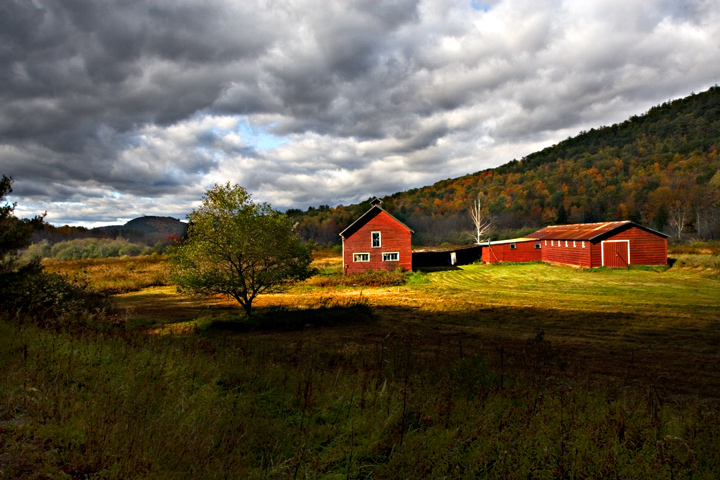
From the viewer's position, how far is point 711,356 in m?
12.1

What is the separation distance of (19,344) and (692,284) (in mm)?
36781

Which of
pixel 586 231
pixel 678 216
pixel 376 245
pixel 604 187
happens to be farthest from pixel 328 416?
pixel 604 187

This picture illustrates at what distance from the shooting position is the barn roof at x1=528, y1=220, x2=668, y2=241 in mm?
38312

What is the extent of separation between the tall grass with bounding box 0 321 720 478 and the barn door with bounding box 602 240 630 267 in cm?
3754

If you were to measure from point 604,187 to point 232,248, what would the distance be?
4345 inches

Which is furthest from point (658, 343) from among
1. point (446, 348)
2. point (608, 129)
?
point (608, 129)

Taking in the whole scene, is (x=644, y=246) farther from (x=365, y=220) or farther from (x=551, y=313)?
(x=365, y=220)

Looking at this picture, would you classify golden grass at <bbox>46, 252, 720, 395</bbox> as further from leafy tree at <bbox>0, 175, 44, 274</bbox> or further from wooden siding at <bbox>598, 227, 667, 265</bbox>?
leafy tree at <bbox>0, 175, 44, 274</bbox>

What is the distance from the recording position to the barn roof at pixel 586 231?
126 feet

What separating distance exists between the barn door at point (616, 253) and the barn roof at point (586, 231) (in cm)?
135

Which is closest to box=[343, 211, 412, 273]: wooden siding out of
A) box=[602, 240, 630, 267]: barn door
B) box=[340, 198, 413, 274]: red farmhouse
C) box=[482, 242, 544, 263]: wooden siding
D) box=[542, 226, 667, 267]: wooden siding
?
box=[340, 198, 413, 274]: red farmhouse

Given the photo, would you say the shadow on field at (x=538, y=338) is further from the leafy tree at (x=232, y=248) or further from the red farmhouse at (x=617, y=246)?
the red farmhouse at (x=617, y=246)

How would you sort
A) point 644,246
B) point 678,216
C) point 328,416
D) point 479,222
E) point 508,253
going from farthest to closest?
point 678,216 → point 479,222 → point 508,253 → point 644,246 → point 328,416

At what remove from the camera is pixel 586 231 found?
42.3 meters
